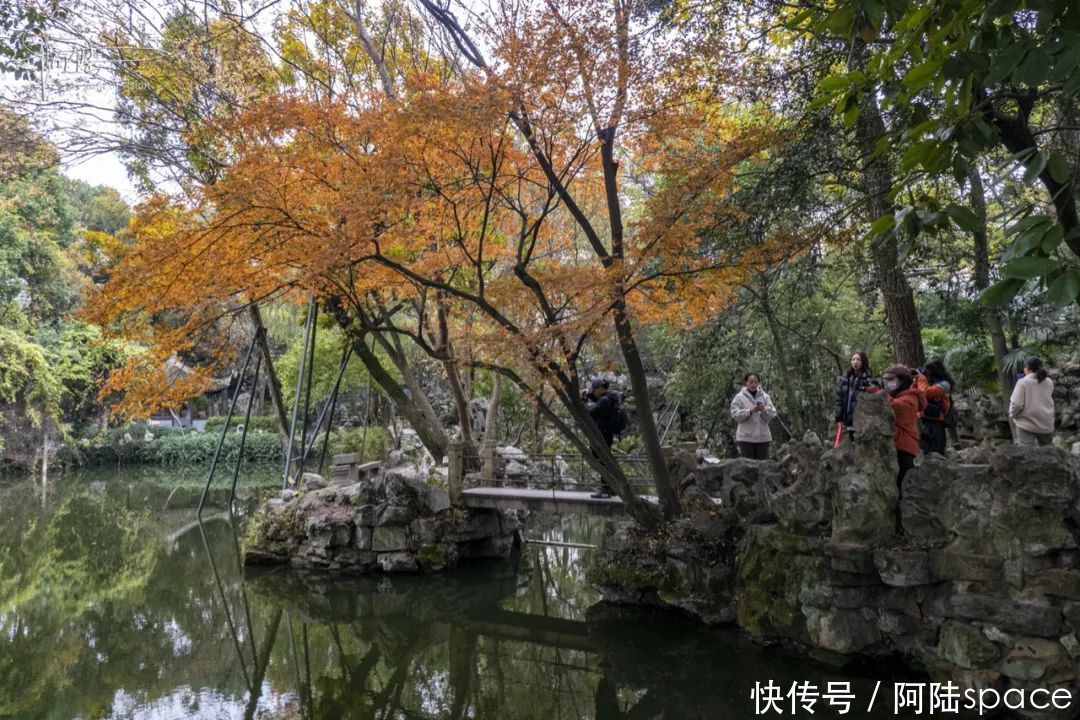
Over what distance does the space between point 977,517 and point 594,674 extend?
3.33m

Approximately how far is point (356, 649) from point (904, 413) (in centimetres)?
560

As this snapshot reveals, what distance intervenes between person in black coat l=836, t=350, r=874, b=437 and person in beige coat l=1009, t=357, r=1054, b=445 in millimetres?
1262

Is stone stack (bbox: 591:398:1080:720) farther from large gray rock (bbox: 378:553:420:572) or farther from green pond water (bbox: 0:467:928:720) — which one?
large gray rock (bbox: 378:553:420:572)

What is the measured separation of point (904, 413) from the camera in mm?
5742

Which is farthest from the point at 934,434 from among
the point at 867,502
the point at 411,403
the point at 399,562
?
the point at 411,403

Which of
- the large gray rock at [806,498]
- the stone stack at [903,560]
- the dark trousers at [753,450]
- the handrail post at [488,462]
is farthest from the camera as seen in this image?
the handrail post at [488,462]

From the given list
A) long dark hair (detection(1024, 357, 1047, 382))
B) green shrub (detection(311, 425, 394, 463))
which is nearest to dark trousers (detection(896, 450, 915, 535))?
long dark hair (detection(1024, 357, 1047, 382))

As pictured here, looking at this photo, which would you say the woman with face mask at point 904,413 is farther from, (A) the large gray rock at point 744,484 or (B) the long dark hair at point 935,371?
(A) the large gray rock at point 744,484

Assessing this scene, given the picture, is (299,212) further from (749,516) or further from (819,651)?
(819,651)

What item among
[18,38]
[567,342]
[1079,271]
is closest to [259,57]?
[18,38]

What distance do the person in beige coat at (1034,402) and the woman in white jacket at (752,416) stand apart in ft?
7.37

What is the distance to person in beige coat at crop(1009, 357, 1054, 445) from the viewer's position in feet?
20.3

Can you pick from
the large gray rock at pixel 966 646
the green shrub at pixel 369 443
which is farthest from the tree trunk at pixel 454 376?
the green shrub at pixel 369 443

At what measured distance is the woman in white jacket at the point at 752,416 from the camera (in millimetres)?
7719
